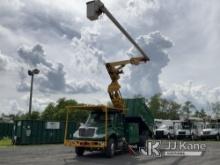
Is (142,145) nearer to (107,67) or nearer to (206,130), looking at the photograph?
(107,67)

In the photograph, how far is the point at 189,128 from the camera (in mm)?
47594

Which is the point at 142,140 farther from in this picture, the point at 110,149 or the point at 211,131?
the point at 211,131

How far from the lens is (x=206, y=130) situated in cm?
4638

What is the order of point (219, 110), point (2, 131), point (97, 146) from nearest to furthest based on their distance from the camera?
point (97, 146) → point (2, 131) → point (219, 110)

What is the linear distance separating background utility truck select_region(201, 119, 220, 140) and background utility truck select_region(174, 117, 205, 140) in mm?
808

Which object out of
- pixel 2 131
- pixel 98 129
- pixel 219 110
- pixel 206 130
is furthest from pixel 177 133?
pixel 219 110

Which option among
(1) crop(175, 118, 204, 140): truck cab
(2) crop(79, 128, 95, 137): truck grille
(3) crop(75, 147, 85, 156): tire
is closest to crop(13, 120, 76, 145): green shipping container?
(3) crop(75, 147, 85, 156): tire

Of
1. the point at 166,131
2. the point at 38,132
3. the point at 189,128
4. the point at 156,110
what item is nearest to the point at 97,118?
the point at 38,132

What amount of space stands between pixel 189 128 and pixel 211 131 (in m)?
2.96

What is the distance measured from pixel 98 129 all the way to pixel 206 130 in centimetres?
3039

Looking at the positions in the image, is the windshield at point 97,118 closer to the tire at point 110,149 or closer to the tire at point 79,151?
the tire at point 110,149

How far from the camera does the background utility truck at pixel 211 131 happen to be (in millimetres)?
45688

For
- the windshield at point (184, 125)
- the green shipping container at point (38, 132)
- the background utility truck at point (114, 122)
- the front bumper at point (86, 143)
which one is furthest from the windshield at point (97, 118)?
the windshield at point (184, 125)

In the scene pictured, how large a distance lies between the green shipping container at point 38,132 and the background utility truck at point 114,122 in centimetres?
657
